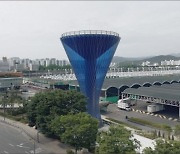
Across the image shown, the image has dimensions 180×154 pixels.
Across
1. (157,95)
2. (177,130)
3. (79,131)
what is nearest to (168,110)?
(157,95)

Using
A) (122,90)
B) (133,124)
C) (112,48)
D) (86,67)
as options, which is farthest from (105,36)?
(122,90)

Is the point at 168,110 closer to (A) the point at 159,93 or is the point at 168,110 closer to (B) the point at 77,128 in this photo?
(A) the point at 159,93

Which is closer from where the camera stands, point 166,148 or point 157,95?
point 166,148

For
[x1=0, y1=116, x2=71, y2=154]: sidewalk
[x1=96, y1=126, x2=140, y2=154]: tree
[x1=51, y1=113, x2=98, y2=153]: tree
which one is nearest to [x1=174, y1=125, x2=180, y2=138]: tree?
[x1=96, y1=126, x2=140, y2=154]: tree

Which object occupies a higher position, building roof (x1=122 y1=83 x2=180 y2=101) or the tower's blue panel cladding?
the tower's blue panel cladding

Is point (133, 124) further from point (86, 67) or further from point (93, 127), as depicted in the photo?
point (93, 127)

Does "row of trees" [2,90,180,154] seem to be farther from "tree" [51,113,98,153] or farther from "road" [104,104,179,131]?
"road" [104,104,179,131]
